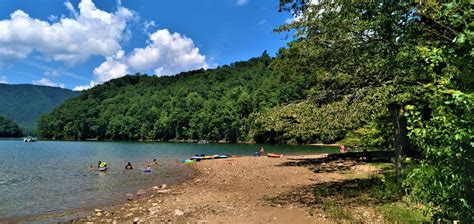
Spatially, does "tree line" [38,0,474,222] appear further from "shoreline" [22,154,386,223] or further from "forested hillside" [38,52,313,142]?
"forested hillside" [38,52,313,142]

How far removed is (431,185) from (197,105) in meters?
153

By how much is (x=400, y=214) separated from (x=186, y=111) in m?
147

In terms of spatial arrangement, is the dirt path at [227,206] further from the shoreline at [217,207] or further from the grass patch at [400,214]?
the grass patch at [400,214]

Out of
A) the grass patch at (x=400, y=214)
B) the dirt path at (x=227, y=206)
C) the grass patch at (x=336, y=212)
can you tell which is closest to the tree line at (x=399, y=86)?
the grass patch at (x=400, y=214)

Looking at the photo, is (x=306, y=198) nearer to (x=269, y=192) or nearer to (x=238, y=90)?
(x=269, y=192)

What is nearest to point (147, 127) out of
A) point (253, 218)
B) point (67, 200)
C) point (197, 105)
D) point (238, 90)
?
point (197, 105)

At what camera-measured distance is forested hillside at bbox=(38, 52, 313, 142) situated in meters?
128

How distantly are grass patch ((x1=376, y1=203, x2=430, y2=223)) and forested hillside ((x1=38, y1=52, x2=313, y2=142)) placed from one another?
90.9 m

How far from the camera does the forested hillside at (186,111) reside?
128 metres

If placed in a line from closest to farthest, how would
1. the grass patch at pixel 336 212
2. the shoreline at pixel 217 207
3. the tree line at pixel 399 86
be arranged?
the tree line at pixel 399 86 < the grass patch at pixel 336 212 < the shoreline at pixel 217 207

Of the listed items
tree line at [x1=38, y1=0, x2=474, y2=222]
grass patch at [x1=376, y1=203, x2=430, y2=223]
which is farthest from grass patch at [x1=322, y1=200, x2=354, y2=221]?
tree line at [x1=38, y1=0, x2=474, y2=222]

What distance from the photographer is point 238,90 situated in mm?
151000

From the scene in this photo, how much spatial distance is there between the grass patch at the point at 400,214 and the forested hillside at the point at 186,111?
90.9 meters

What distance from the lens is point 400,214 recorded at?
11.2 meters
